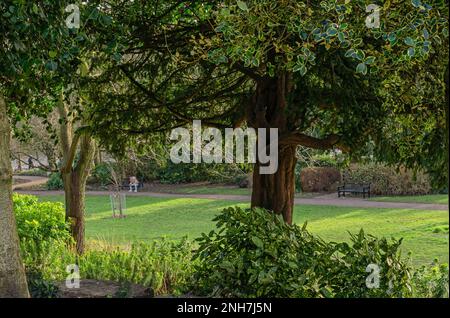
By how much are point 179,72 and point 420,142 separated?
14.4 feet

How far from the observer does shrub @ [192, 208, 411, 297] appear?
16.1 ft

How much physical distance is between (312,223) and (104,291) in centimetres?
1209

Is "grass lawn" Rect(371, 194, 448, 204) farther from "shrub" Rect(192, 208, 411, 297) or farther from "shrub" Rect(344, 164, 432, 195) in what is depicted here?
"shrub" Rect(192, 208, 411, 297)

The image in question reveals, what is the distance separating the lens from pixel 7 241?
4.54 metres

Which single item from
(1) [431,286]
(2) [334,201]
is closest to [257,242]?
(1) [431,286]

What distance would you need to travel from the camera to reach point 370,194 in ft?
77.4

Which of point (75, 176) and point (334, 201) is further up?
point (75, 176)

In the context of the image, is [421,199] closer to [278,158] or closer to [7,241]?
[278,158]

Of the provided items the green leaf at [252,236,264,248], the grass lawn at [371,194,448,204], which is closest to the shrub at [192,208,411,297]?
the green leaf at [252,236,264,248]

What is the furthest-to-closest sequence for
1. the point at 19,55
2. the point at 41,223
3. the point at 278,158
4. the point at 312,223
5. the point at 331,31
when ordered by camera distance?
the point at 312,223 < the point at 41,223 < the point at 278,158 < the point at 19,55 < the point at 331,31

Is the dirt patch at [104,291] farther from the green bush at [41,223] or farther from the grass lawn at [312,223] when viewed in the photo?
the grass lawn at [312,223]

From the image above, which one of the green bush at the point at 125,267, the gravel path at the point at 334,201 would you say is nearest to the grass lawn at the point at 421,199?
the gravel path at the point at 334,201

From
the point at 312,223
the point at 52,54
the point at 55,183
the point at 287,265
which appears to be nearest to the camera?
the point at 52,54

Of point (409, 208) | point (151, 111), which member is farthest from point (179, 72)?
point (409, 208)
